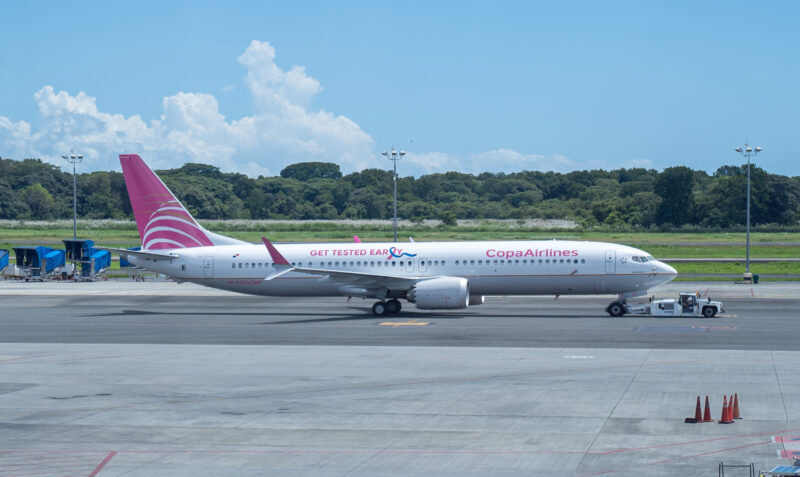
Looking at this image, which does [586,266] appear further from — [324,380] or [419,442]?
[419,442]

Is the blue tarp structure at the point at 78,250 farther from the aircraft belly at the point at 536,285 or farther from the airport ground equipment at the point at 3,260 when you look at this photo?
the aircraft belly at the point at 536,285

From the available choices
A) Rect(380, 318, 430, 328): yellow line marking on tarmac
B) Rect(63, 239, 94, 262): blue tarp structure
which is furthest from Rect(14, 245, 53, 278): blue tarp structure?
Rect(380, 318, 430, 328): yellow line marking on tarmac

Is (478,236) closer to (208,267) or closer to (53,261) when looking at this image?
(53,261)

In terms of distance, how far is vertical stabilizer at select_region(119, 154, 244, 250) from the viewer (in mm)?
47281

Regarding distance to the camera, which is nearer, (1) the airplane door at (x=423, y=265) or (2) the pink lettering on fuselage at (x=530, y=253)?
(2) the pink lettering on fuselage at (x=530, y=253)

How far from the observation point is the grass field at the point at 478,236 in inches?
3398

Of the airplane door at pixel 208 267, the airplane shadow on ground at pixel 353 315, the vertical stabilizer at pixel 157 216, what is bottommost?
the airplane shadow on ground at pixel 353 315

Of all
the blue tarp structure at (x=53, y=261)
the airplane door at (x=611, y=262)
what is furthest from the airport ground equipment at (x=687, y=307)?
the blue tarp structure at (x=53, y=261)

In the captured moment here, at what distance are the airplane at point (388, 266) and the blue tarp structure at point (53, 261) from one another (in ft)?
84.8

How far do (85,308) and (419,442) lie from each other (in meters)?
35.6

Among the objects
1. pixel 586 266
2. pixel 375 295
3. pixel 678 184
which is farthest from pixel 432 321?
pixel 678 184

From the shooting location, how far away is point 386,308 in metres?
43.5

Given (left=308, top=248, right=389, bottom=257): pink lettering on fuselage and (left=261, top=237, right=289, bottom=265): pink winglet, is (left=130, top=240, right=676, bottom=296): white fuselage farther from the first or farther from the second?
(left=261, top=237, right=289, bottom=265): pink winglet

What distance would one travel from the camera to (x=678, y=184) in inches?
5458
